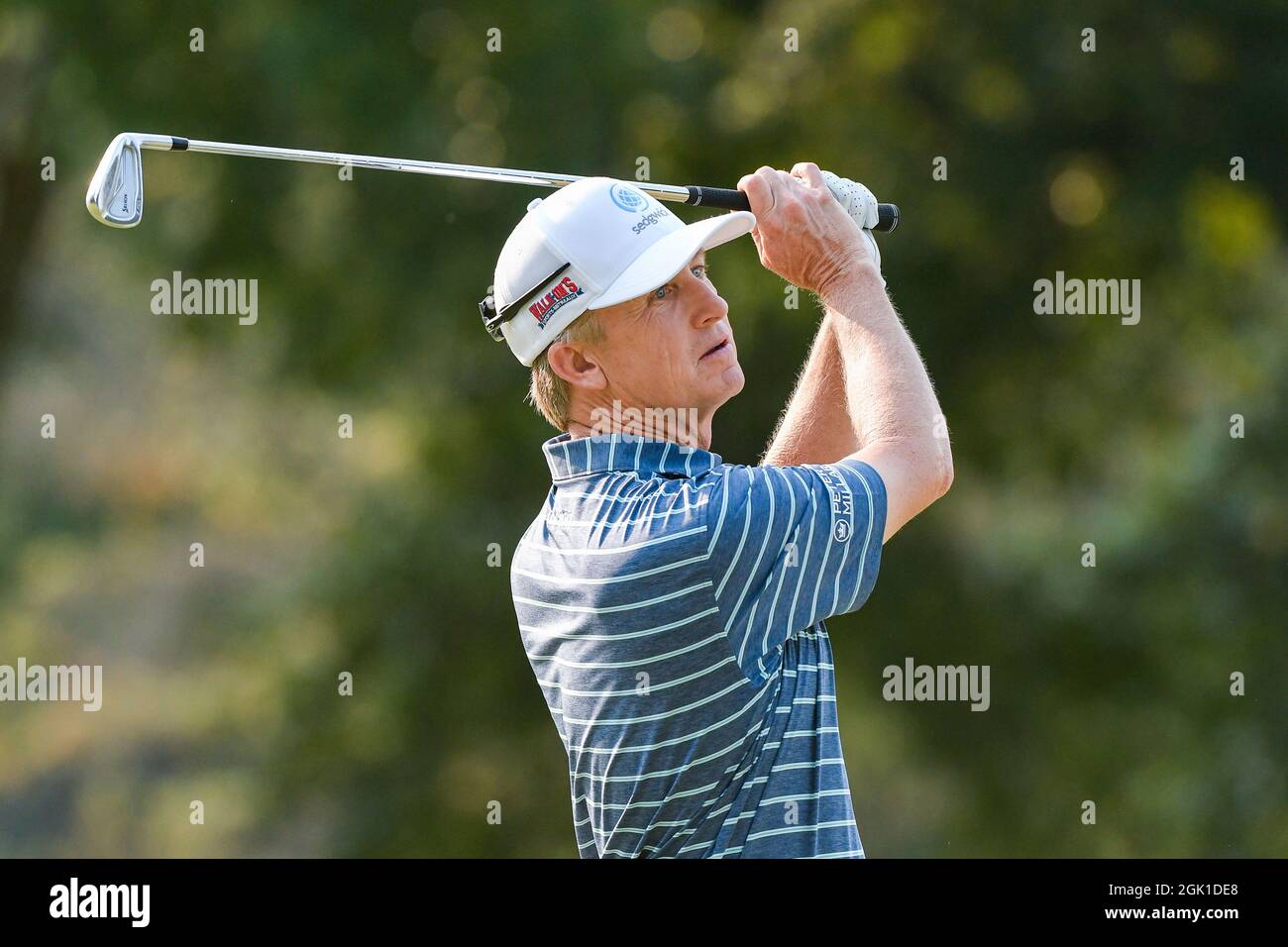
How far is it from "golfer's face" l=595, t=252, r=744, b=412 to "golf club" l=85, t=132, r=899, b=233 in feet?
0.79

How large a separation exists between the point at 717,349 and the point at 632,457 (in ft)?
0.77

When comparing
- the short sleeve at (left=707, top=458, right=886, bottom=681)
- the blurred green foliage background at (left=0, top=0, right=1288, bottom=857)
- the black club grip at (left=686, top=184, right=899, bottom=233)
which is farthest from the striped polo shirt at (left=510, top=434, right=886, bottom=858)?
the blurred green foliage background at (left=0, top=0, right=1288, bottom=857)

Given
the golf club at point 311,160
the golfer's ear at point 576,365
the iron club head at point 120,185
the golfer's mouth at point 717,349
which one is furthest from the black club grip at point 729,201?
the iron club head at point 120,185

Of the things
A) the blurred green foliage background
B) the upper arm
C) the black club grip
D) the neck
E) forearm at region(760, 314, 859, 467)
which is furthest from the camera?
the blurred green foliage background

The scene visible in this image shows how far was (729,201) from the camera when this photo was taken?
2643mm

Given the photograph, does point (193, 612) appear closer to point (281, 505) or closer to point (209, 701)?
point (281, 505)

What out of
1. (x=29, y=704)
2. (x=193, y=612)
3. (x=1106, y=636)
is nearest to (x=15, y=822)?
(x=29, y=704)

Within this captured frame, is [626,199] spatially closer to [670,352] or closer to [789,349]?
[670,352]

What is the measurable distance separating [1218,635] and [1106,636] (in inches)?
19.5

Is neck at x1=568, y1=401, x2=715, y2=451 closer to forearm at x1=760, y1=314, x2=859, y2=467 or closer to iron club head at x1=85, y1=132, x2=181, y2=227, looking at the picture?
forearm at x1=760, y1=314, x2=859, y2=467

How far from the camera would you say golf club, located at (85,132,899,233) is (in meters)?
2.65

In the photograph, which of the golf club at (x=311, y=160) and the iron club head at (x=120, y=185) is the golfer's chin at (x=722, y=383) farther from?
the iron club head at (x=120, y=185)

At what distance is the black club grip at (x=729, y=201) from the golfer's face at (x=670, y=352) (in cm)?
22

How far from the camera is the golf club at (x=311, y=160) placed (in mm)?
2646
